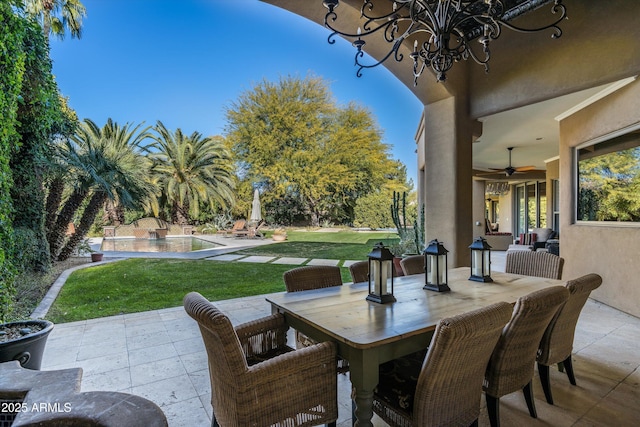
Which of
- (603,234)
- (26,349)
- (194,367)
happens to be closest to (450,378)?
(194,367)

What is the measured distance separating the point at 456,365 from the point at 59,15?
10.8 meters

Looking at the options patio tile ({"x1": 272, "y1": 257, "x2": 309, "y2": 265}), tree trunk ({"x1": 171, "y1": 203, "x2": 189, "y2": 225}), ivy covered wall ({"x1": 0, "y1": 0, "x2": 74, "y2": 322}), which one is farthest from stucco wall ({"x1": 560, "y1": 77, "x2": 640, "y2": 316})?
tree trunk ({"x1": 171, "y1": 203, "x2": 189, "y2": 225})

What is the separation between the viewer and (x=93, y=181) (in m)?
6.09

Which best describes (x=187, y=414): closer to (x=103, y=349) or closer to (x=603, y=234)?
(x=103, y=349)

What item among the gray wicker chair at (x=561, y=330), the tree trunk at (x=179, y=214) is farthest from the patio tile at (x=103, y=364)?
the tree trunk at (x=179, y=214)

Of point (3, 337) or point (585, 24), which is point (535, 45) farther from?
point (3, 337)

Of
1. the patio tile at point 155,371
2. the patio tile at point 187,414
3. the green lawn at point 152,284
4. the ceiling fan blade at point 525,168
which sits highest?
the ceiling fan blade at point 525,168

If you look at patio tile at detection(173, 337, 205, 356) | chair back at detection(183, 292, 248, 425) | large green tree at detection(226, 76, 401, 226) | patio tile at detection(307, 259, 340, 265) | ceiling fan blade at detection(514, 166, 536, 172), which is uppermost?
large green tree at detection(226, 76, 401, 226)

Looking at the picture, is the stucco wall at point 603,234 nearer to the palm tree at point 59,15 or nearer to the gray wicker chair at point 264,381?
the gray wicker chair at point 264,381

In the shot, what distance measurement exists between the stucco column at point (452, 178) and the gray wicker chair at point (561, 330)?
104 inches

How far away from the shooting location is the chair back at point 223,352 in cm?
135

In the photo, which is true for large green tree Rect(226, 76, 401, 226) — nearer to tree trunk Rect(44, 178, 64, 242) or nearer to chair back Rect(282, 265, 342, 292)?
tree trunk Rect(44, 178, 64, 242)

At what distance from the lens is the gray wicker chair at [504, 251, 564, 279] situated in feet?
9.77

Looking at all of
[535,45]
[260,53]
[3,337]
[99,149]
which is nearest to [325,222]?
[260,53]
